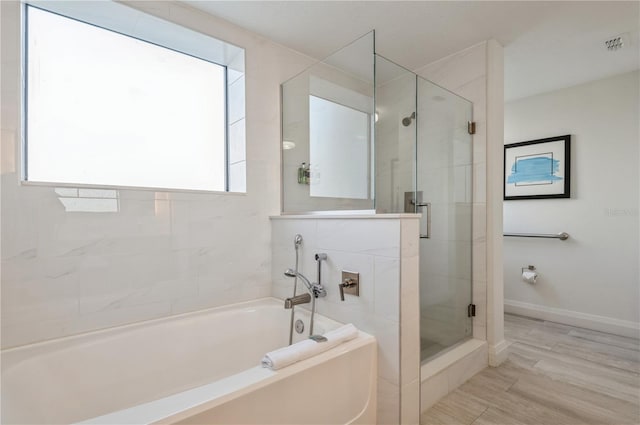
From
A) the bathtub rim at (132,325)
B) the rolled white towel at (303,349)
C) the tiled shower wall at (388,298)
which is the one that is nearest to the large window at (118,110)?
the bathtub rim at (132,325)

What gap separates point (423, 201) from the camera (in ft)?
7.12

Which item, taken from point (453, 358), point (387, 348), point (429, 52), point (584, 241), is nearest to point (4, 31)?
point (387, 348)

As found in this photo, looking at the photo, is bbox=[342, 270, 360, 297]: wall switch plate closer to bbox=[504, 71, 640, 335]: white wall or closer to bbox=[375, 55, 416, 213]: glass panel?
bbox=[375, 55, 416, 213]: glass panel

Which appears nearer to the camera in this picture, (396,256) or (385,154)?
(396,256)

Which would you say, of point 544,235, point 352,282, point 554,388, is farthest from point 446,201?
point 544,235

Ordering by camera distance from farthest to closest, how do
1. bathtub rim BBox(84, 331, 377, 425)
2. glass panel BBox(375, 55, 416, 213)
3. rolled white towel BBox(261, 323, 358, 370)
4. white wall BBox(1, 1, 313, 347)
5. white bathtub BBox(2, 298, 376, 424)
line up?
glass panel BBox(375, 55, 416, 213)
white wall BBox(1, 1, 313, 347)
rolled white towel BBox(261, 323, 358, 370)
white bathtub BBox(2, 298, 376, 424)
bathtub rim BBox(84, 331, 377, 425)

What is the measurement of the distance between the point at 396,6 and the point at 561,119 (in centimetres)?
226

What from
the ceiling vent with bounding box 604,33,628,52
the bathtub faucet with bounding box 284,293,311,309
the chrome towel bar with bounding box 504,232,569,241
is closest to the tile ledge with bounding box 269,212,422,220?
the bathtub faucet with bounding box 284,293,311,309

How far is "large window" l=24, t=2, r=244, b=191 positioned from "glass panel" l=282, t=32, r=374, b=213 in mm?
496

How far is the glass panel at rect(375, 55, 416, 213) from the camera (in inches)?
75.9

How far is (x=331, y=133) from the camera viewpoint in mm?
2182

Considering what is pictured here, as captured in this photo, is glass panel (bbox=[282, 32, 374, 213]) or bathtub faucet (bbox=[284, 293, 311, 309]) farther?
glass panel (bbox=[282, 32, 374, 213])

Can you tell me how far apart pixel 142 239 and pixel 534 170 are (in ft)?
11.8

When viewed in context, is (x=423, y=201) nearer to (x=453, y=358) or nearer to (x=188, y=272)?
(x=453, y=358)
